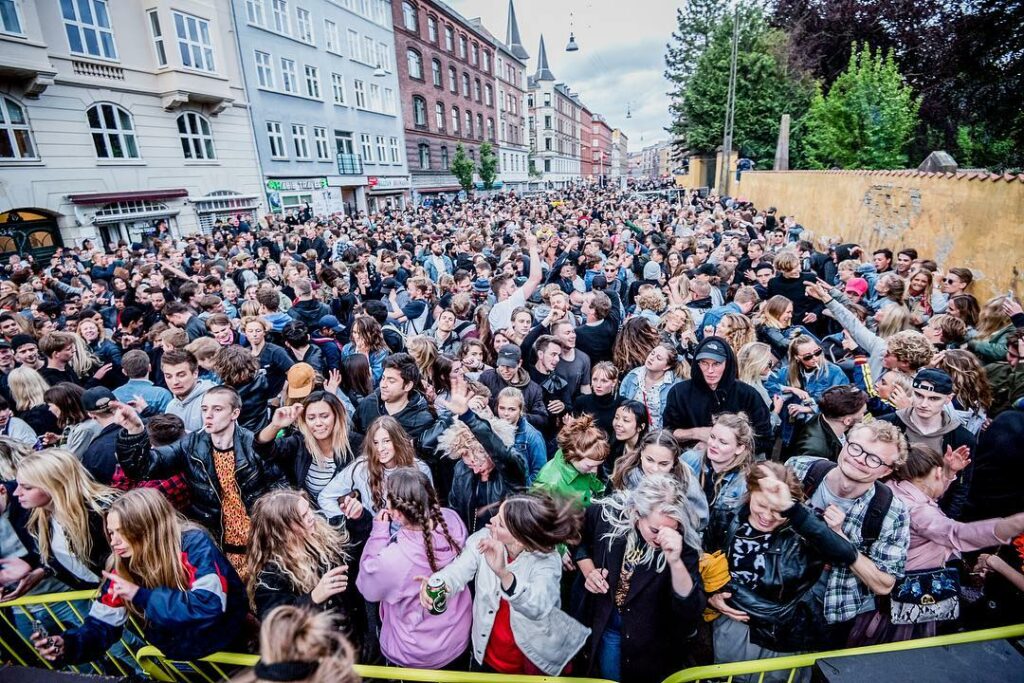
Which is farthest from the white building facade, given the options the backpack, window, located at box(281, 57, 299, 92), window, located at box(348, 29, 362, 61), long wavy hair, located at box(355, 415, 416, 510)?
the backpack

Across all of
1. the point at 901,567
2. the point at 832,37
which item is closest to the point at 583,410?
the point at 901,567

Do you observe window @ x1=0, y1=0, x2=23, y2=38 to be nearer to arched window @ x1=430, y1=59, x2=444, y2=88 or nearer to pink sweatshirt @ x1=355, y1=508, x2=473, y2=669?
pink sweatshirt @ x1=355, y1=508, x2=473, y2=669

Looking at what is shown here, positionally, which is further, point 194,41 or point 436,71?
point 436,71

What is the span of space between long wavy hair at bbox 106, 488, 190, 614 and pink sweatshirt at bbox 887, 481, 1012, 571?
3.65m

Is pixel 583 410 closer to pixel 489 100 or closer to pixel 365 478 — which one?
pixel 365 478

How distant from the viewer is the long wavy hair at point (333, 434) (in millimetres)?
3305

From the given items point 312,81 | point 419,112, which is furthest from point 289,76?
point 419,112

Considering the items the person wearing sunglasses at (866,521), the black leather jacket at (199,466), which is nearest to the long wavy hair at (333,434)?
the black leather jacket at (199,466)

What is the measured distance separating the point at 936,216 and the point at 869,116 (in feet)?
25.1

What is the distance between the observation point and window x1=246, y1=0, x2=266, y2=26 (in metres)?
21.0

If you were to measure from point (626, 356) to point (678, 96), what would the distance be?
112 feet

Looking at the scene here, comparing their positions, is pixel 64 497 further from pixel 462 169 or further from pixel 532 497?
pixel 462 169

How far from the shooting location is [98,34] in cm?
1543

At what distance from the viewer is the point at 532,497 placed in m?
2.31
